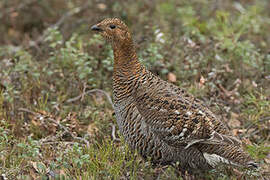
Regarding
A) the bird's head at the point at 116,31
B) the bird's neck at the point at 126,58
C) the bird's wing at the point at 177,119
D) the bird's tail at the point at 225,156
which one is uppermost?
the bird's head at the point at 116,31

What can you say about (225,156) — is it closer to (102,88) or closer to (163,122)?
(163,122)

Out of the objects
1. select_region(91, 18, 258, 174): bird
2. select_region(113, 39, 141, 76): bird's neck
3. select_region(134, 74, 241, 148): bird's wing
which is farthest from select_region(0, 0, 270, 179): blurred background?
select_region(113, 39, 141, 76): bird's neck

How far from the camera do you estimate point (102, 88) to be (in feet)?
20.6

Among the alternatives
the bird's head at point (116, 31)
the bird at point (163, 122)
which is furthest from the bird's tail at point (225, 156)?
the bird's head at point (116, 31)

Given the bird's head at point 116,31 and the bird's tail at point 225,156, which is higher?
the bird's head at point 116,31

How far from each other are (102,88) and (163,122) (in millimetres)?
2296

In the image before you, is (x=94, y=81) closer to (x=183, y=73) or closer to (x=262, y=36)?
(x=183, y=73)

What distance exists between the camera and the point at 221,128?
4.33 m

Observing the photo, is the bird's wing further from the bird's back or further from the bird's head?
the bird's head

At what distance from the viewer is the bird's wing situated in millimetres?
4117

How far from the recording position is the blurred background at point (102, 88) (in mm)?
4469

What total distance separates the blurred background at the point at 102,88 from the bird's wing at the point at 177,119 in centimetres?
44

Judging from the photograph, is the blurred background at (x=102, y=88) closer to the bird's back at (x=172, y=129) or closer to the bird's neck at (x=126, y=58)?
the bird's back at (x=172, y=129)

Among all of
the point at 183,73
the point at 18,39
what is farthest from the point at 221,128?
the point at 18,39
